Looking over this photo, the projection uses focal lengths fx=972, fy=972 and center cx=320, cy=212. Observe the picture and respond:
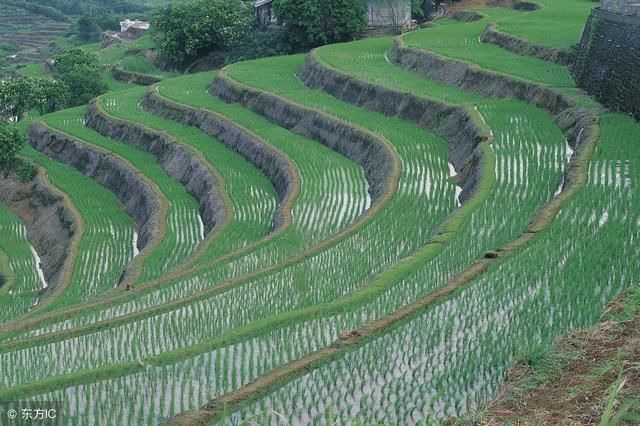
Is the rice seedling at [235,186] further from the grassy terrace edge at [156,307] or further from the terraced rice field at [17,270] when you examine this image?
the terraced rice field at [17,270]

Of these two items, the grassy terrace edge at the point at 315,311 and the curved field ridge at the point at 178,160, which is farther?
the curved field ridge at the point at 178,160

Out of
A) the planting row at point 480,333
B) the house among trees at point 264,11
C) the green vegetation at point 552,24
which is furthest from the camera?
the house among trees at point 264,11

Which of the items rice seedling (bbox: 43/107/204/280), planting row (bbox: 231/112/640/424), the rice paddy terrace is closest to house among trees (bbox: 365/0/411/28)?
the rice paddy terrace

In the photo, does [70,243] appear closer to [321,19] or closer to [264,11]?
[321,19]

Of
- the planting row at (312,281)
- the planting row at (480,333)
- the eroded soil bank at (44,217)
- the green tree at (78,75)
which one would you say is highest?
the planting row at (480,333)

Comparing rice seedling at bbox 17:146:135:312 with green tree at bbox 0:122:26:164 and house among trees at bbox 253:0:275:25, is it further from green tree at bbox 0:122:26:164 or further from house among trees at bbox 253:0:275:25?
house among trees at bbox 253:0:275:25

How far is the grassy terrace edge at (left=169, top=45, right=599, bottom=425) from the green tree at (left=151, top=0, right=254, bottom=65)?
1164 inches

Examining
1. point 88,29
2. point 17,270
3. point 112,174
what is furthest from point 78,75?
point 88,29

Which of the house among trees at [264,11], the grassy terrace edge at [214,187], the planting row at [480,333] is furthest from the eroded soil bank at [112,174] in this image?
the house among trees at [264,11]

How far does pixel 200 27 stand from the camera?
41.8 metres

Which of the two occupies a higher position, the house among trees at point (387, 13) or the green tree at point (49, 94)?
the house among trees at point (387, 13)

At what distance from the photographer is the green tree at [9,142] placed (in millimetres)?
26016

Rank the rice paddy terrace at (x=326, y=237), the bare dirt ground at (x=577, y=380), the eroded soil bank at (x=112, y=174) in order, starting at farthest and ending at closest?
the eroded soil bank at (x=112, y=174)
the rice paddy terrace at (x=326, y=237)
the bare dirt ground at (x=577, y=380)

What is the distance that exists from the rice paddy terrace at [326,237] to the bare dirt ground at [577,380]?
352mm
